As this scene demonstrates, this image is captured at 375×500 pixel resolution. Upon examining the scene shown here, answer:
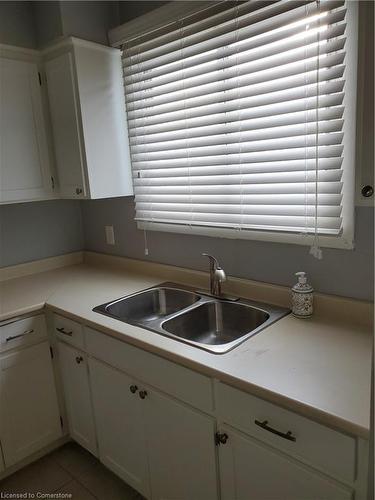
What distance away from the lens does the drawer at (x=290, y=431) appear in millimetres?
1004

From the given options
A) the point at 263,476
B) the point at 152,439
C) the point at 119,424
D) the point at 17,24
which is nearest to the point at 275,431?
the point at 263,476

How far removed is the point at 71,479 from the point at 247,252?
1.50m

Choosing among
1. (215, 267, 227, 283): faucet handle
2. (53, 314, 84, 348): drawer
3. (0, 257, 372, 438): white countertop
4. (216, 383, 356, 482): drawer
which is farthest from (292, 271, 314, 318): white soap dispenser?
(53, 314, 84, 348): drawer

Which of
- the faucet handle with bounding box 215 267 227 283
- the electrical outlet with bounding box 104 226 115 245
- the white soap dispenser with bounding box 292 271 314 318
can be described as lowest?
the white soap dispenser with bounding box 292 271 314 318

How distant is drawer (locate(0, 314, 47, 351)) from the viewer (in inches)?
73.9

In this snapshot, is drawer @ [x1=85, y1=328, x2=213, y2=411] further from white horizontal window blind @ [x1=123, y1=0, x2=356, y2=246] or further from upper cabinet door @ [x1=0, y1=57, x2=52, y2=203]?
upper cabinet door @ [x1=0, y1=57, x2=52, y2=203]

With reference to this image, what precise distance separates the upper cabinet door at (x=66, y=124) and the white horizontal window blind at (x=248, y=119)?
0.32 metres

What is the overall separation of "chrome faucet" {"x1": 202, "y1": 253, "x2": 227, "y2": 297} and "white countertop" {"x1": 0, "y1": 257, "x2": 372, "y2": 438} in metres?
0.12

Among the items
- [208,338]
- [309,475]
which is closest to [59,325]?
[208,338]

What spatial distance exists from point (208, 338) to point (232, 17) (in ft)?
4.75

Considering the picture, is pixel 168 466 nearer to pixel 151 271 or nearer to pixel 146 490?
pixel 146 490

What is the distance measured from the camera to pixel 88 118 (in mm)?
2076

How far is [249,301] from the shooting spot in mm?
1786

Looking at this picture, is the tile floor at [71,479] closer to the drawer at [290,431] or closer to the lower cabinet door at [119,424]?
the lower cabinet door at [119,424]
